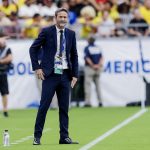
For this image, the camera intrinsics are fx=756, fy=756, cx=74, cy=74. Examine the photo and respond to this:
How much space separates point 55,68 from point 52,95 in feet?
1.46

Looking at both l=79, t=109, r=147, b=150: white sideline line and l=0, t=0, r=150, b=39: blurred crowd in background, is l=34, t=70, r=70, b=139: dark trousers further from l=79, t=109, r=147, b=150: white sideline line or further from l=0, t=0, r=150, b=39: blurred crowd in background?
l=0, t=0, r=150, b=39: blurred crowd in background

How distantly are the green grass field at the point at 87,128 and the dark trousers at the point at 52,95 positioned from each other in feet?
1.03

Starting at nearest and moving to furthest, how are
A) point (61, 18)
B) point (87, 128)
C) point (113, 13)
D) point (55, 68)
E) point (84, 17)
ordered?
point (61, 18)
point (55, 68)
point (87, 128)
point (84, 17)
point (113, 13)

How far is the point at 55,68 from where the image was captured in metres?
12.2

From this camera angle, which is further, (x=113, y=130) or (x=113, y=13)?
(x=113, y=13)

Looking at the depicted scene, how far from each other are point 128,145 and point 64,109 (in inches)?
47.2

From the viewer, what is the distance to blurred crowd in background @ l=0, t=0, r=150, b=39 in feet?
78.9

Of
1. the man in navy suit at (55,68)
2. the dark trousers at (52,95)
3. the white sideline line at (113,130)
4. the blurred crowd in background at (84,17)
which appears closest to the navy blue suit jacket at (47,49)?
the man in navy suit at (55,68)

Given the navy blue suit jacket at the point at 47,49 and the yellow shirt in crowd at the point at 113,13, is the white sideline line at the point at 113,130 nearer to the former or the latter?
the navy blue suit jacket at the point at 47,49

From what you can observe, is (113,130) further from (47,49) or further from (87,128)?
(47,49)

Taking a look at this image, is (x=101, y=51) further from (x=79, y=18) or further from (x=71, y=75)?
(x=71, y=75)

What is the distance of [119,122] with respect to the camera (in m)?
17.4

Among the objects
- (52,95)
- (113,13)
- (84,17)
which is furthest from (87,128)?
(113,13)

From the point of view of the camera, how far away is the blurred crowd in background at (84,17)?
24.1m
